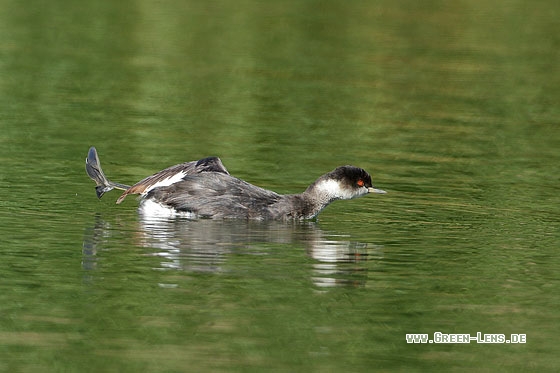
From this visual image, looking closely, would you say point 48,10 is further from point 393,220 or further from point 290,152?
point 393,220

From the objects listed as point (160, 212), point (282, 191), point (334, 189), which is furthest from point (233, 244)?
point (282, 191)

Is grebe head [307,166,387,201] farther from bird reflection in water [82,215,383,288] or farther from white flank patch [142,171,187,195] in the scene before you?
→ white flank patch [142,171,187,195]

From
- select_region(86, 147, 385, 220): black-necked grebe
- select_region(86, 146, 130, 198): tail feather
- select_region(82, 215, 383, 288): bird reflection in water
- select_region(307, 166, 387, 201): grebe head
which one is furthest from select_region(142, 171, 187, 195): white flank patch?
select_region(307, 166, 387, 201): grebe head

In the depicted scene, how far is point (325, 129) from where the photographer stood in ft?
72.7

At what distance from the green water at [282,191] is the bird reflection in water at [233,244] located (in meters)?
0.04

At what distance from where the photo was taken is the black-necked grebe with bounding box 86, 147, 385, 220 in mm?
14938

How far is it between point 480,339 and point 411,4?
1292 inches

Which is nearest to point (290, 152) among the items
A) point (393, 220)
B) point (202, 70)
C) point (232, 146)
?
point (232, 146)

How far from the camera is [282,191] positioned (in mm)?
Answer: 16781

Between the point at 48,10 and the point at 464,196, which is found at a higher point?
the point at 48,10

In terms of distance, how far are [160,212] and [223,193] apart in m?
0.73

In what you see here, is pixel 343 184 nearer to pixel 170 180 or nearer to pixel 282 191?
pixel 282 191

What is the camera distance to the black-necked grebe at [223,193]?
49.0ft

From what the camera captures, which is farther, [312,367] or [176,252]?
[176,252]
